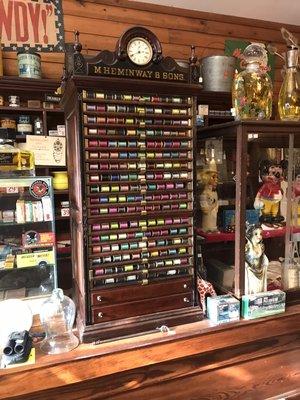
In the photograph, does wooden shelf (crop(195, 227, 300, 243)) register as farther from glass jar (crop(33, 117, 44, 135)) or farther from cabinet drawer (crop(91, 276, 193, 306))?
glass jar (crop(33, 117, 44, 135))

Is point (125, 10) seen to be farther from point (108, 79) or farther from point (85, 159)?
point (85, 159)

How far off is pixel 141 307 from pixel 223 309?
1.25 ft

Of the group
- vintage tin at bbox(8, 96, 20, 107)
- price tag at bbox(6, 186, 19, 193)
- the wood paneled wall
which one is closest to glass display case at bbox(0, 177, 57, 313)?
price tag at bbox(6, 186, 19, 193)

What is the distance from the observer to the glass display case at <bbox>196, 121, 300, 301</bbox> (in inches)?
58.2

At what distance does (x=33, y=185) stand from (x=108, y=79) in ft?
2.61

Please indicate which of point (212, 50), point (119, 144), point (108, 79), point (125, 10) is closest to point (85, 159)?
point (119, 144)

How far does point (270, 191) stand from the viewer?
6.02ft

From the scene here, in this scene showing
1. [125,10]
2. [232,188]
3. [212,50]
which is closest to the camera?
[232,188]

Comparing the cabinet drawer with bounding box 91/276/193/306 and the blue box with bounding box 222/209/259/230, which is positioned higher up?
the blue box with bounding box 222/209/259/230

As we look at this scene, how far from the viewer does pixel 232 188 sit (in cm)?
158

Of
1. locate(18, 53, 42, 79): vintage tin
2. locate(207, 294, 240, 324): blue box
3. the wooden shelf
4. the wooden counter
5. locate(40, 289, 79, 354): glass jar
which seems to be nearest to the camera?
the wooden counter

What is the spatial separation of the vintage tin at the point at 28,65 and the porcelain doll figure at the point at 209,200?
49.1 inches

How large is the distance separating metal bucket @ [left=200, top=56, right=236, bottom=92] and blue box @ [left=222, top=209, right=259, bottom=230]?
1045 millimetres

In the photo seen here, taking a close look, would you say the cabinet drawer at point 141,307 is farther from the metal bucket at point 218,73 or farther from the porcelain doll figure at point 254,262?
the metal bucket at point 218,73
